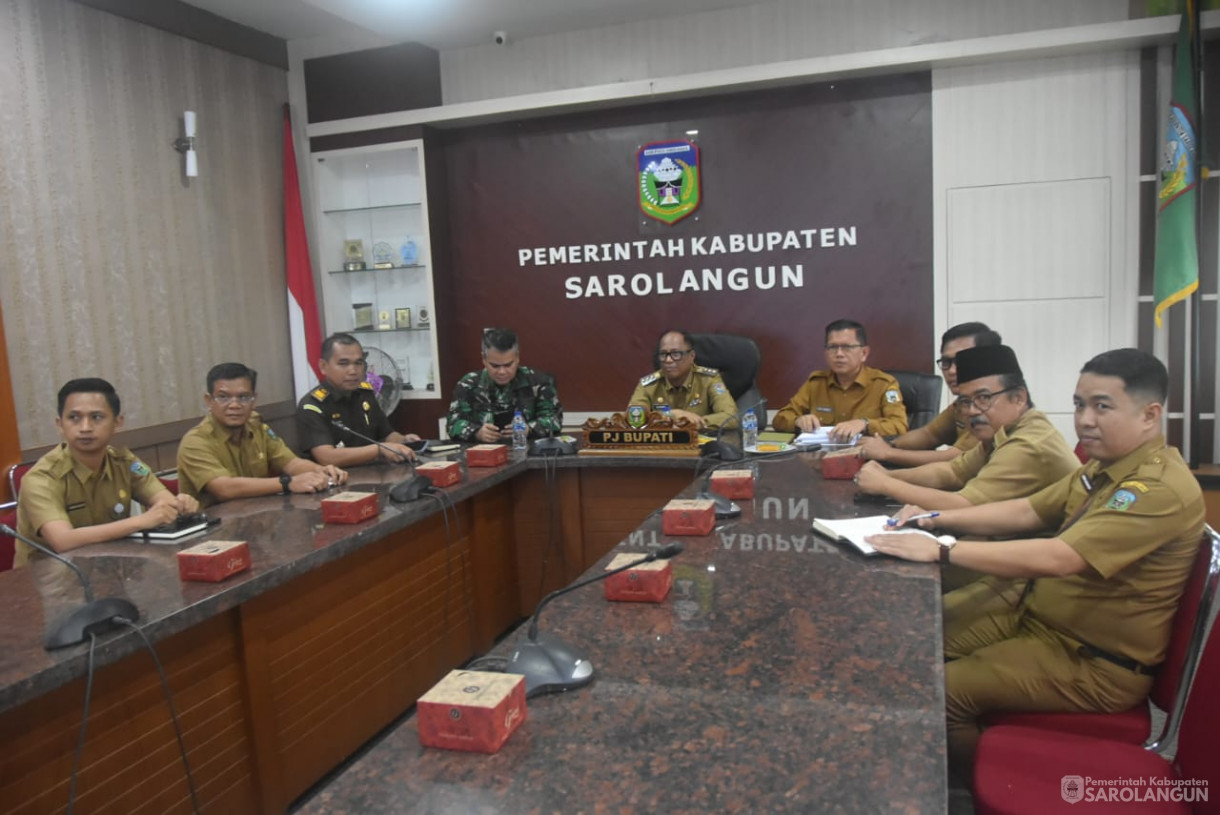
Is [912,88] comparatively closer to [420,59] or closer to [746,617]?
[420,59]

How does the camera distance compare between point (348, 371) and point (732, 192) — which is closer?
point (348, 371)

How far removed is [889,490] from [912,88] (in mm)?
2588

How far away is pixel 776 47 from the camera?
409cm

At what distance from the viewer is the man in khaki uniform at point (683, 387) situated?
145 inches

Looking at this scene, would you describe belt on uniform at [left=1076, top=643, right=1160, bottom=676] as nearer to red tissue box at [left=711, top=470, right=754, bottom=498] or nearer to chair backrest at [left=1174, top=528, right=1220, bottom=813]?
chair backrest at [left=1174, top=528, right=1220, bottom=813]

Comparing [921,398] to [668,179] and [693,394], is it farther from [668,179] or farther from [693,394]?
[668,179]

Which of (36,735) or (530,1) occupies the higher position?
(530,1)

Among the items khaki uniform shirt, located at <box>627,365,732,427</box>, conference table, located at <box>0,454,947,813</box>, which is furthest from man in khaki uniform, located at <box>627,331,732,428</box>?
conference table, located at <box>0,454,947,813</box>

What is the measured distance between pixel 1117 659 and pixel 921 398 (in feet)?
6.95

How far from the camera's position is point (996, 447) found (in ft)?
7.22

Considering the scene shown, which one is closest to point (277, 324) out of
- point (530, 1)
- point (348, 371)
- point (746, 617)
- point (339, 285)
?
point (339, 285)

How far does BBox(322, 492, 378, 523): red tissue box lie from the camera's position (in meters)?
2.24

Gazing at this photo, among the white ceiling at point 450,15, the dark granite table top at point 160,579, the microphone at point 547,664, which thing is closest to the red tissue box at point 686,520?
the microphone at point 547,664

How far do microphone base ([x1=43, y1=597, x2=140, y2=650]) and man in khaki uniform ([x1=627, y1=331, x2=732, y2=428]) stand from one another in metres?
2.39
